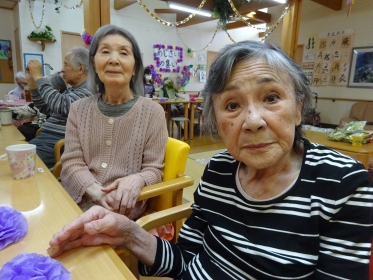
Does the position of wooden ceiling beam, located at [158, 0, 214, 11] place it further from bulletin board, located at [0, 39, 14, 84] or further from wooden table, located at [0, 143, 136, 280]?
wooden table, located at [0, 143, 136, 280]

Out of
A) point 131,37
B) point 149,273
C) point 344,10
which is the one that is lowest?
point 149,273

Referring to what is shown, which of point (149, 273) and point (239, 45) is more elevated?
point (239, 45)

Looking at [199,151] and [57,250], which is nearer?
[57,250]

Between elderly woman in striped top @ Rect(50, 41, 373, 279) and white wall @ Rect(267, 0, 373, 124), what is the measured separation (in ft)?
20.3

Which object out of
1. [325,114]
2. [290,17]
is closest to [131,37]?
[290,17]

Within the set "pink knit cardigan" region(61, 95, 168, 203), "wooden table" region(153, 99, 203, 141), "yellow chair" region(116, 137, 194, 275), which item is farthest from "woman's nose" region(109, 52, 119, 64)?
"wooden table" region(153, 99, 203, 141)

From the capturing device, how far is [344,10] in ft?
19.6

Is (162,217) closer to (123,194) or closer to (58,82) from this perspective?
(123,194)

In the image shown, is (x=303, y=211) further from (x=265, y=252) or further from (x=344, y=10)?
(x=344, y=10)

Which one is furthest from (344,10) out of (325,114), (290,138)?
(290,138)

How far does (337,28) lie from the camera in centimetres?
614

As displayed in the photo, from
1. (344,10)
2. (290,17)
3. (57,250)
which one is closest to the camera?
(57,250)

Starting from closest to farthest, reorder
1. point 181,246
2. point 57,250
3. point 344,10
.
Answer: point 57,250
point 181,246
point 344,10

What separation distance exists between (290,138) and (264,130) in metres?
0.08
